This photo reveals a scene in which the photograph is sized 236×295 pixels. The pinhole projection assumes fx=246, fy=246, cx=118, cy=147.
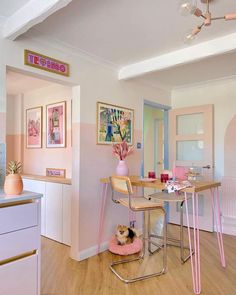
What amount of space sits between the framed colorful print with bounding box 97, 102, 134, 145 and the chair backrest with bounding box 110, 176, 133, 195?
25.1 inches

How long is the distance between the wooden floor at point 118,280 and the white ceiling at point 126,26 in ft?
7.65

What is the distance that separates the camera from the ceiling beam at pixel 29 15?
1.67m

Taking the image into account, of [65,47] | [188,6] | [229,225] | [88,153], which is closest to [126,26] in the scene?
[65,47]

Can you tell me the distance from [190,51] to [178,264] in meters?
2.29

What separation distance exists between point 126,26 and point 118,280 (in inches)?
92.1

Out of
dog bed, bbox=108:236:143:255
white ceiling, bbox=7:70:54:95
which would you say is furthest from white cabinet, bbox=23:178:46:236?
white ceiling, bbox=7:70:54:95

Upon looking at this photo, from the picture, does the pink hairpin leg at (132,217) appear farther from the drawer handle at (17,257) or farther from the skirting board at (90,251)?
the drawer handle at (17,257)

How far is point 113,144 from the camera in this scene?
3.18 m

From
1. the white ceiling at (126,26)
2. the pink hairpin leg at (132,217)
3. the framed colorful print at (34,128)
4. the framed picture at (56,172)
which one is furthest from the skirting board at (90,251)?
the white ceiling at (126,26)

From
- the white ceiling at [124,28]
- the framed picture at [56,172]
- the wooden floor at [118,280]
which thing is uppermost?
the white ceiling at [124,28]

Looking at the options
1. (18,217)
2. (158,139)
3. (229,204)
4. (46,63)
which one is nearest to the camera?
(18,217)

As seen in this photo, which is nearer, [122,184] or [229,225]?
[122,184]

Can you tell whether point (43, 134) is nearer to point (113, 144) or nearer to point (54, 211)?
point (54, 211)

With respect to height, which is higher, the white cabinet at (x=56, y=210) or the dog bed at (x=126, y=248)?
the white cabinet at (x=56, y=210)
